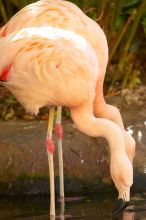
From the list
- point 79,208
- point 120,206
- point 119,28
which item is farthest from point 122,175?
point 119,28

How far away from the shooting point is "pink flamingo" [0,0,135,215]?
671 centimetres

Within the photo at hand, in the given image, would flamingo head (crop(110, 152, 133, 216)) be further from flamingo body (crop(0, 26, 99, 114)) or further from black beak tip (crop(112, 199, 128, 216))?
flamingo body (crop(0, 26, 99, 114))

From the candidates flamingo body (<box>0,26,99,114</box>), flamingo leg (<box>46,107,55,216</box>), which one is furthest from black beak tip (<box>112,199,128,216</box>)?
flamingo body (<box>0,26,99,114</box>)

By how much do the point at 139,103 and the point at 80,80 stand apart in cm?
210

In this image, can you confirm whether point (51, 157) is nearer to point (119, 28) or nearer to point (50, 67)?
point (50, 67)

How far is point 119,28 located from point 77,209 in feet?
8.49

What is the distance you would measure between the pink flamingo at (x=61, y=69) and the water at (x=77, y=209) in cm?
19

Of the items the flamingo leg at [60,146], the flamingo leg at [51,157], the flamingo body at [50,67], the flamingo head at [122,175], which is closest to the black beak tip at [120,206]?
the flamingo head at [122,175]

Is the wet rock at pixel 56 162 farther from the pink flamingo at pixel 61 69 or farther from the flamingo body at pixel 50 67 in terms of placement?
the flamingo body at pixel 50 67

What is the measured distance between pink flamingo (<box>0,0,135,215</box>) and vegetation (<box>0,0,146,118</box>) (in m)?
1.66

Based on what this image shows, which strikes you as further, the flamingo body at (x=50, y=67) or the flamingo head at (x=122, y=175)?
the flamingo head at (x=122, y=175)

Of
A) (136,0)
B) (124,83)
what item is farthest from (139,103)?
(136,0)

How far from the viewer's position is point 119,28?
9.19 metres

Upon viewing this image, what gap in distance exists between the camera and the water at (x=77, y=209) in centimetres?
706
